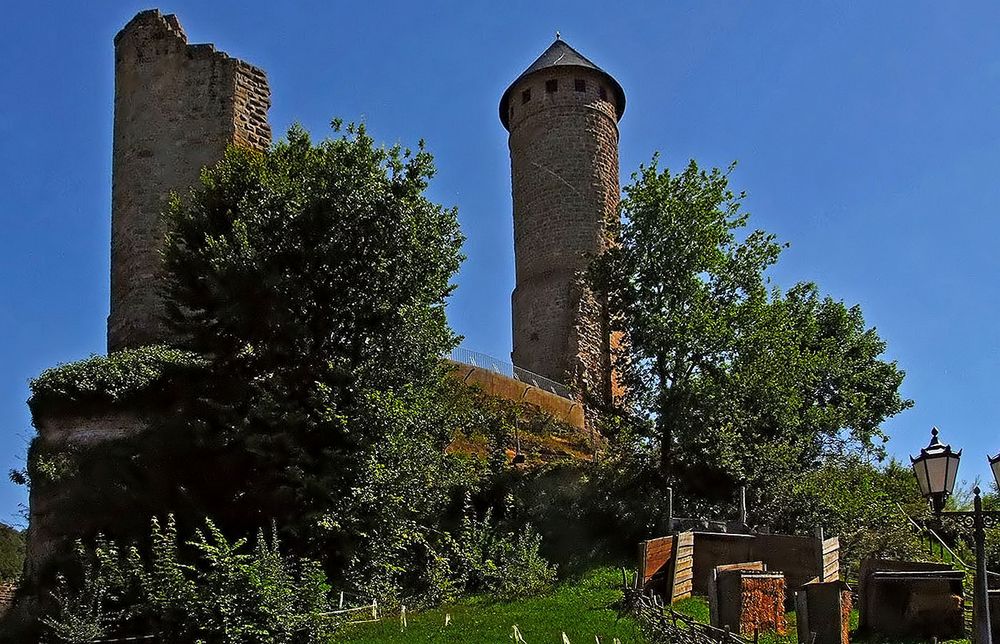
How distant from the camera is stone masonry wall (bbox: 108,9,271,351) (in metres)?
21.1

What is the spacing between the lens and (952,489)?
28.7ft

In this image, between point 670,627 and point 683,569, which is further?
point 683,569

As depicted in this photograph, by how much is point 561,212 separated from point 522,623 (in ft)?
63.0

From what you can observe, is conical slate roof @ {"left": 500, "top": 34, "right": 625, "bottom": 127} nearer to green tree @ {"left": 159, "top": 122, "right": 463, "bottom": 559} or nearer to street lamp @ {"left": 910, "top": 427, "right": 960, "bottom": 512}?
green tree @ {"left": 159, "top": 122, "right": 463, "bottom": 559}

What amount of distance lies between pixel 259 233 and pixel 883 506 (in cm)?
1315

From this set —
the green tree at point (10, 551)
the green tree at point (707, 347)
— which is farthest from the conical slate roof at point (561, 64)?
the green tree at point (10, 551)

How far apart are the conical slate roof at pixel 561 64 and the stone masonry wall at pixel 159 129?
38.5 ft

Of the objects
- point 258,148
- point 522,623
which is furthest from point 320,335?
point 258,148

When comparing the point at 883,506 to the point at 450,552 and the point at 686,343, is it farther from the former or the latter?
the point at 450,552

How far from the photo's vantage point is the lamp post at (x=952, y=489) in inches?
329

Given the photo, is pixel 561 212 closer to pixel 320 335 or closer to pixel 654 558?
pixel 320 335

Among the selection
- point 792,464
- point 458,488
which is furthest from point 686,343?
point 458,488

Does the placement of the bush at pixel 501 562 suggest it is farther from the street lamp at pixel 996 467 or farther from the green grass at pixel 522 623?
the street lamp at pixel 996 467

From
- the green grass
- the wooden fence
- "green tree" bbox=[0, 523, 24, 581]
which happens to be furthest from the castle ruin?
"green tree" bbox=[0, 523, 24, 581]
